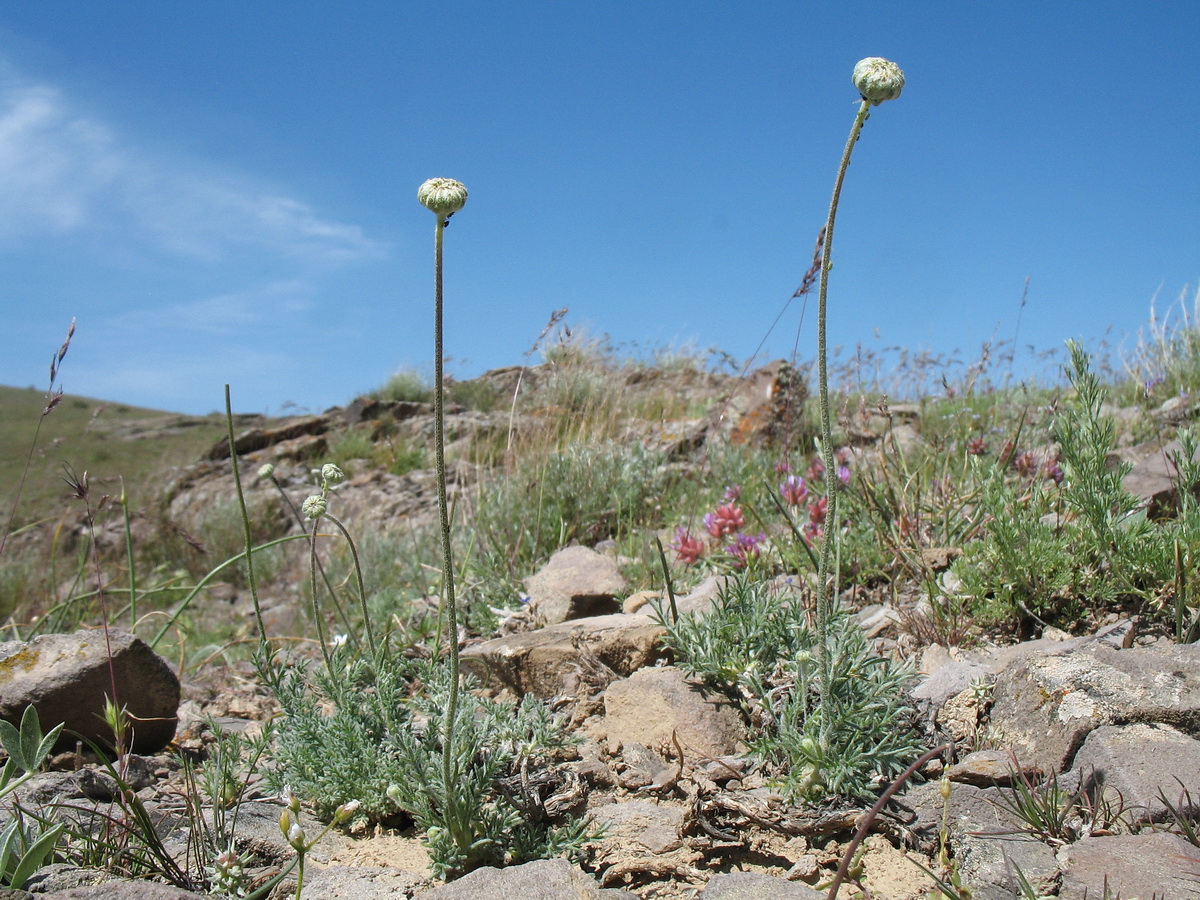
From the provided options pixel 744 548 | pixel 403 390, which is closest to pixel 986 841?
pixel 744 548

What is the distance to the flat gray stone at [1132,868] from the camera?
1.60 m

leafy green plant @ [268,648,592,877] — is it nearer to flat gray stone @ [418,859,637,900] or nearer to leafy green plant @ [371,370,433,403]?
flat gray stone @ [418,859,637,900]

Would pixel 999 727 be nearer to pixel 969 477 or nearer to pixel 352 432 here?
pixel 969 477

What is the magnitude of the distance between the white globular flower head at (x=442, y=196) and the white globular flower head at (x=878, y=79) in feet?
2.65

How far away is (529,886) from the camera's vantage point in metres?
1.68

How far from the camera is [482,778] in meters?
1.98

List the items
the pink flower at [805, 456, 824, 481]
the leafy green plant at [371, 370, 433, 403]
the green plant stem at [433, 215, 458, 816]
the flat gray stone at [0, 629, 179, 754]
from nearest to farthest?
the green plant stem at [433, 215, 458, 816] < the flat gray stone at [0, 629, 179, 754] < the pink flower at [805, 456, 824, 481] < the leafy green plant at [371, 370, 433, 403]

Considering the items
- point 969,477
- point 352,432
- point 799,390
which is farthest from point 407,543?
point 352,432

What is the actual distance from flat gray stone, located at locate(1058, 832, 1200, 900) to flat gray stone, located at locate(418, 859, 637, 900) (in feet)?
3.09

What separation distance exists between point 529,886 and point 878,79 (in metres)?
1.78

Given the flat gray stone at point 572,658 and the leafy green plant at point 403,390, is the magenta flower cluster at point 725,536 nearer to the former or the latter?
the flat gray stone at point 572,658

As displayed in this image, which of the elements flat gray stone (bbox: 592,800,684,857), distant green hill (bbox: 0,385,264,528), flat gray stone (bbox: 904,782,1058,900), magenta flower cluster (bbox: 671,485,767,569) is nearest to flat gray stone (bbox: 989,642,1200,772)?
flat gray stone (bbox: 904,782,1058,900)

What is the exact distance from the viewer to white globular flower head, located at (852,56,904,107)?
1.56m

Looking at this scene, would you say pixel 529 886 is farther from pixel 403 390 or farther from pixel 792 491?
pixel 403 390
